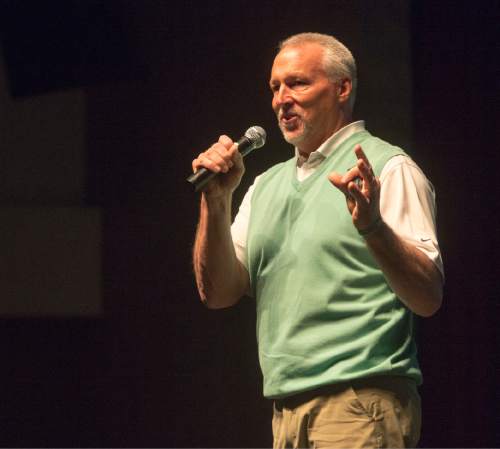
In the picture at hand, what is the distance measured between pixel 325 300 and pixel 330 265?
0.23 feet

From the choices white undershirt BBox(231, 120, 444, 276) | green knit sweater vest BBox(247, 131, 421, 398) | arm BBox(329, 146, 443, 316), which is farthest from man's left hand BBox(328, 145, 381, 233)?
green knit sweater vest BBox(247, 131, 421, 398)

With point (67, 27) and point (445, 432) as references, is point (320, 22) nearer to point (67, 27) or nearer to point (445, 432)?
point (67, 27)

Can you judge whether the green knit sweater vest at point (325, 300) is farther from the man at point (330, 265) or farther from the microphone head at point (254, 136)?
the microphone head at point (254, 136)

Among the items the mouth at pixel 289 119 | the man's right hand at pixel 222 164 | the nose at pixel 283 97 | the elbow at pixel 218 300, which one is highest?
the nose at pixel 283 97

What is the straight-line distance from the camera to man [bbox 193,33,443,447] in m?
1.91

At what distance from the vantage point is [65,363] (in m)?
3.25

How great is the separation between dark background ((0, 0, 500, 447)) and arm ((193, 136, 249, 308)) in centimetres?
101

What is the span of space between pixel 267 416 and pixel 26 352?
2.60ft

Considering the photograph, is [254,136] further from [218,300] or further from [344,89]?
[218,300]

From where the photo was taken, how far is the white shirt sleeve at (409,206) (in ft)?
6.31

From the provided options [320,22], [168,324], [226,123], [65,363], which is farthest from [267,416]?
[320,22]

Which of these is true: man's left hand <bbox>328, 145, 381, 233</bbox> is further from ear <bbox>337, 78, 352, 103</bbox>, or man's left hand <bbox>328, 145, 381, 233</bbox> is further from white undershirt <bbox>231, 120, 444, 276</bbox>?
ear <bbox>337, 78, 352, 103</bbox>

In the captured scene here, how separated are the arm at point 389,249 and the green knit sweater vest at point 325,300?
108 millimetres

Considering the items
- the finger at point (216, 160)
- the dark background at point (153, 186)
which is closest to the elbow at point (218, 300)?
the finger at point (216, 160)
